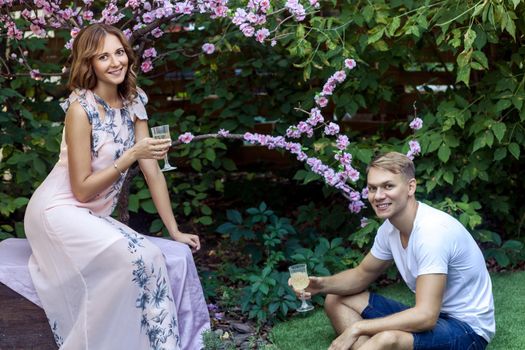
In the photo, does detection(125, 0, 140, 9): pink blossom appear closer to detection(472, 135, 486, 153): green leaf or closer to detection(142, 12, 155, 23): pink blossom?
detection(142, 12, 155, 23): pink blossom

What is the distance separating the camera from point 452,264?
3.40m

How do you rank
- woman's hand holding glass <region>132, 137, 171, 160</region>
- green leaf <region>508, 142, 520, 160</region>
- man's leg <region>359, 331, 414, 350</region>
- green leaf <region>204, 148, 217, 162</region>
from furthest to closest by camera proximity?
green leaf <region>204, 148, 217, 162</region> < green leaf <region>508, 142, 520, 160</region> < woman's hand holding glass <region>132, 137, 171, 160</region> < man's leg <region>359, 331, 414, 350</region>

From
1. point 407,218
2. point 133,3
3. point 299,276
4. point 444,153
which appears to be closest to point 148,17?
point 133,3

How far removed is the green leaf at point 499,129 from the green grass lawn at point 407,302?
80 centimetres

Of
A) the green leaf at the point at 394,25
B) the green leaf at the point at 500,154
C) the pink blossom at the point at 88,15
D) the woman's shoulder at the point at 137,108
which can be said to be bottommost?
the green leaf at the point at 500,154

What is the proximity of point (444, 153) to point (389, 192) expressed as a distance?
4.29 feet

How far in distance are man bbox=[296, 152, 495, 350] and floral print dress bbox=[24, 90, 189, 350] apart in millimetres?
726

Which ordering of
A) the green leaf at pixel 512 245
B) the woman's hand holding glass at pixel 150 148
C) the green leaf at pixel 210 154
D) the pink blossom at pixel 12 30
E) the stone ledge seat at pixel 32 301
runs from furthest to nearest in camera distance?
the green leaf at pixel 210 154, the green leaf at pixel 512 245, the pink blossom at pixel 12 30, the stone ledge seat at pixel 32 301, the woman's hand holding glass at pixel 150 148

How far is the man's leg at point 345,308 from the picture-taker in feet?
12.3

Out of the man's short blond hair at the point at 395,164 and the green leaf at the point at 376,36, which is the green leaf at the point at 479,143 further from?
the man's short blond hair at the point at 395,164

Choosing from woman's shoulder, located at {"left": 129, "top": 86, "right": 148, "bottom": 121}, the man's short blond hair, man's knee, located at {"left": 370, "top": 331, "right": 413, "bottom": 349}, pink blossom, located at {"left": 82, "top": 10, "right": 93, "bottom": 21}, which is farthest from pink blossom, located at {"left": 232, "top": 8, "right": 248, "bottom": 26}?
man's knee, located at {"left": 370, "top": 331, "right": 413, "bottom": 349}

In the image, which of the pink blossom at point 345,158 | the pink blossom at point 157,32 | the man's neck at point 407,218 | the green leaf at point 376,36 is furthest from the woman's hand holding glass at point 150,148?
the green leaf at point 376,36

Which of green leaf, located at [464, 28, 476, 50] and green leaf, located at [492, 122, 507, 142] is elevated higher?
green leaf, located at [464, 28, 476, 50]

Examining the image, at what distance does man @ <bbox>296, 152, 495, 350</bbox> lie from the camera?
10.8 feet
